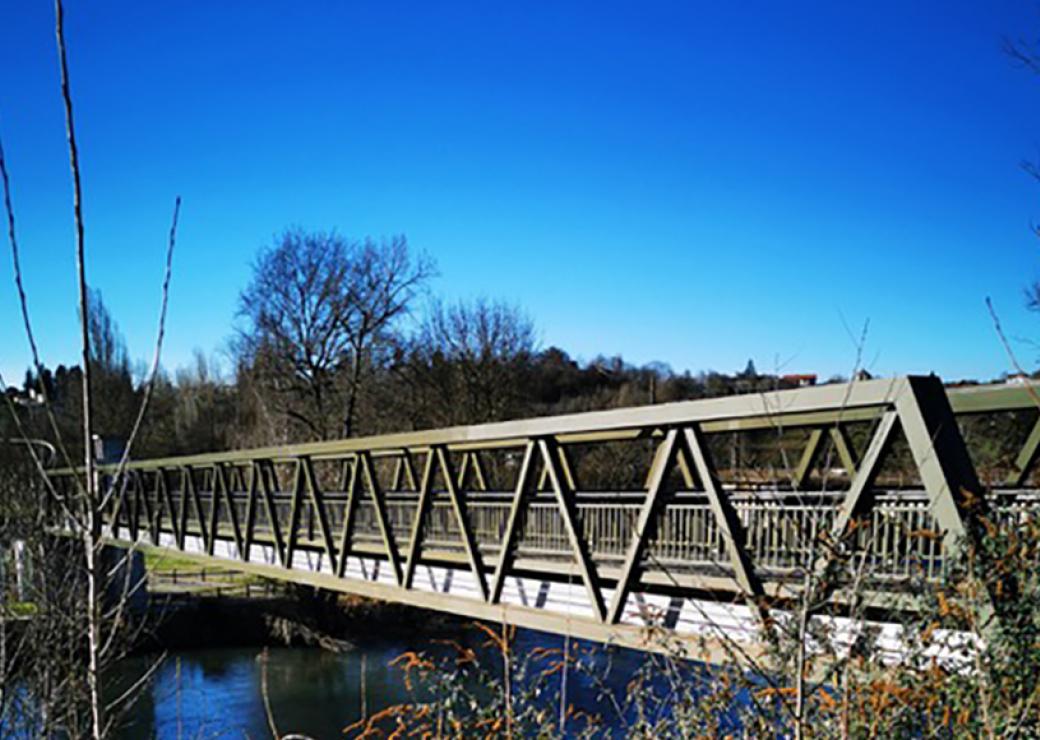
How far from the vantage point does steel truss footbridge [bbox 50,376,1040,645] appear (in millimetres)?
6457

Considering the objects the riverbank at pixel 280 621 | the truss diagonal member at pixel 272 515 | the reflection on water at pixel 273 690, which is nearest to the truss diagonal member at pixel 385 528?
the truss diagonal member at pixel 272 515

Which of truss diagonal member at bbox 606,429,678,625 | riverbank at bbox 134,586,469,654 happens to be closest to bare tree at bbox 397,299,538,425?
riverbank at bbox 134,586,469,654

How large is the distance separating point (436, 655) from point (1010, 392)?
75.3 ft

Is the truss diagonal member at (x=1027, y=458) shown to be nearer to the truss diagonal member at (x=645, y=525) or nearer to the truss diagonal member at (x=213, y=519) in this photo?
the truss diagonal member at (x=645, y=525)

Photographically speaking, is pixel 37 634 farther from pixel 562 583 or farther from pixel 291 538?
pixel 562 583

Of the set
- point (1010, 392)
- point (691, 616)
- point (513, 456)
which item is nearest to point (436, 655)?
point (513, 456)

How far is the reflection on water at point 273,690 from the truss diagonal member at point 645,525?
9.67m

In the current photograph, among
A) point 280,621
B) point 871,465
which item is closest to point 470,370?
point 280,621

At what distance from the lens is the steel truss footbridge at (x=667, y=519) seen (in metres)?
6.46

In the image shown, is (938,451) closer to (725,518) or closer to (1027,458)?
(725,518)

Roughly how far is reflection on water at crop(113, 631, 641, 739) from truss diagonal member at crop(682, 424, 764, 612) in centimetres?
1113

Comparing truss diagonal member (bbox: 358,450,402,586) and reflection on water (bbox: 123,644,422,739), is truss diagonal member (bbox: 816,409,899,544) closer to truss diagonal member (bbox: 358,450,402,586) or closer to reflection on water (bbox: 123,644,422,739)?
truss diagonal member (bbox: 358,450,402,586)

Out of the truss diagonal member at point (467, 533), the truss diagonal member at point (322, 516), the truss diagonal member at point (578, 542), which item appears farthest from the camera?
the truss diagonal member at point (322, 516)

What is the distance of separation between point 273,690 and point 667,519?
1736 cm
